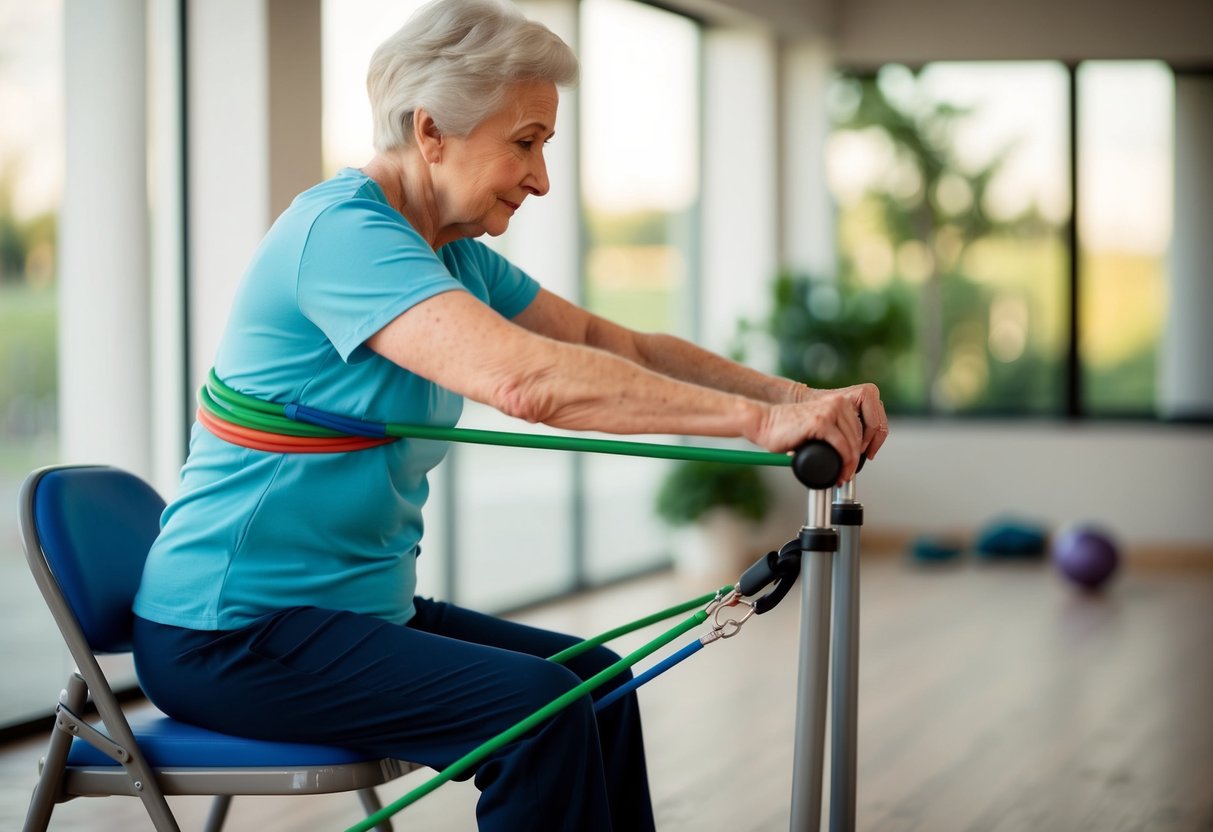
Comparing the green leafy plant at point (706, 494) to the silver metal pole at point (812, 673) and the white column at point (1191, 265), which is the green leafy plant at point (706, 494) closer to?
the white column at point (1191, 265)

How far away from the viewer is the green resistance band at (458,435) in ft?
4.44

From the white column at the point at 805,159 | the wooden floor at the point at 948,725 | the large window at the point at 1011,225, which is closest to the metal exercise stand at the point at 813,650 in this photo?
the wooden floor at the point at 948,725

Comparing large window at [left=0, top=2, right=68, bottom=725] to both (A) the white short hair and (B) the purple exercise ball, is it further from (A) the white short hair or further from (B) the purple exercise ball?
(B) the purple exercise ball

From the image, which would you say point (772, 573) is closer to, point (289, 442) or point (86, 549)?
point (289, 442)

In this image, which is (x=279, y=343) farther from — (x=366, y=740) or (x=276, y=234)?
(x=366, y=740)

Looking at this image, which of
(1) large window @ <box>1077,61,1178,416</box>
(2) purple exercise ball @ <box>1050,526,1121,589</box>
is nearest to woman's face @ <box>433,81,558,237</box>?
(2) purple exercise ball @ <box>1050,526,1121,589</box>

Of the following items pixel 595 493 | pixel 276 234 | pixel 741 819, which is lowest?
pixel 741 819

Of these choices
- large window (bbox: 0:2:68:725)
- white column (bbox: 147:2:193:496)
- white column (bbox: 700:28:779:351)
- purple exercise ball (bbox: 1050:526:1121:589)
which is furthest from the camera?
white column (bbox: 700:28:779:351)

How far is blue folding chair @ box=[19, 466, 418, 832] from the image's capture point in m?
1.46

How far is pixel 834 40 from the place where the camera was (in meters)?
6.67

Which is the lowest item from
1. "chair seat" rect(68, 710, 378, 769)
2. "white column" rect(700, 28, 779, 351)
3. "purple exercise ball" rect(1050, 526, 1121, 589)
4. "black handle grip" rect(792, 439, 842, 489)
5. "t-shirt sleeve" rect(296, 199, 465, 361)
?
"purple exercise ball" rect(1050, 526, 1121, 589)

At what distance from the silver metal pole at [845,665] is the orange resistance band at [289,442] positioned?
0.49 m

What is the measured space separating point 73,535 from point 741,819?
1.61 metres

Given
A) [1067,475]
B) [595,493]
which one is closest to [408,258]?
[595,493]
